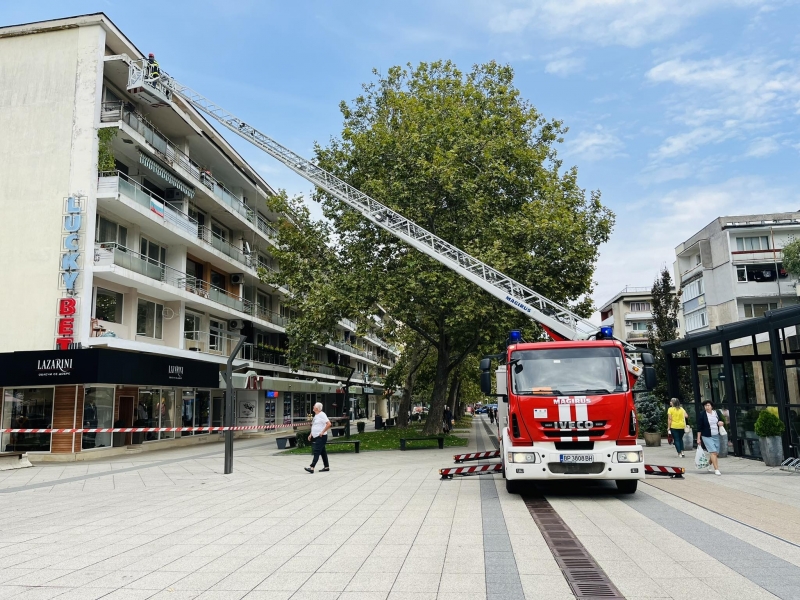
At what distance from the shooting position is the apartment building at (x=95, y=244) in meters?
21.7

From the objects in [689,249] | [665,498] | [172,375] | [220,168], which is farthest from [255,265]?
[689,249]

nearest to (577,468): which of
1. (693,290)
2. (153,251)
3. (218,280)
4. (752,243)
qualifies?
(153,251)

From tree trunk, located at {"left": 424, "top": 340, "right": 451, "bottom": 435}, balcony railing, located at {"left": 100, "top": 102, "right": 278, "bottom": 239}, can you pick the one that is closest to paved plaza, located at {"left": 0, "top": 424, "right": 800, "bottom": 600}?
tree trunk, located at {"left": 424, "top": 340, "right": 451, "bottom": 435}

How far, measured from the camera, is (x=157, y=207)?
82.6 ft

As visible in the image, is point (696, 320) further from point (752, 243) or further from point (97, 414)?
point (97, 414)

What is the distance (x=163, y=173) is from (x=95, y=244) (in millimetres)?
4808

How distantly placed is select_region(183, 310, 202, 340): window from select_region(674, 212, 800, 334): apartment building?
133 feet

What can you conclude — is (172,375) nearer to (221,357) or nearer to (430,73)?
(221,357)

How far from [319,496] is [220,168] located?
87.9ft

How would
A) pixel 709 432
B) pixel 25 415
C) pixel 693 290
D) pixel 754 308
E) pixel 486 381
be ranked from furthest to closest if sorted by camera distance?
pixel 693 290
pixel 754 308
pixel 25 415
pixel 709 432
pixel 486 381

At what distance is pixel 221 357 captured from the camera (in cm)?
3138

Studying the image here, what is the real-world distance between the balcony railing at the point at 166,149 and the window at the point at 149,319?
629 centimetres

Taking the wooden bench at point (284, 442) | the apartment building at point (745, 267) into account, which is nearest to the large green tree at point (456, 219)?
the wooden bench at point (284, 442)

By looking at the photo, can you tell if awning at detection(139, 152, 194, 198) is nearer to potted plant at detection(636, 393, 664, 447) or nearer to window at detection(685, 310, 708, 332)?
potted plant at detection(636, 393, 664, 447)
